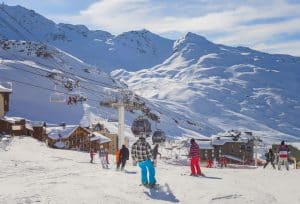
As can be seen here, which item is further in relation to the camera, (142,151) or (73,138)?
(73,138)

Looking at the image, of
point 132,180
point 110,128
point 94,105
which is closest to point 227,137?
point 110,128

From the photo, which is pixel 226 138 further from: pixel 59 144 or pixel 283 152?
pixel 283 152

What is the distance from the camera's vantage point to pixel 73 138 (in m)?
67.6

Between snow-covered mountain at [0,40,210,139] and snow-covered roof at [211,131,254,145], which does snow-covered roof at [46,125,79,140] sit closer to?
snow-covered mountain at [0,40,210,139]

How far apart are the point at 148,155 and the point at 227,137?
70119 millimetres

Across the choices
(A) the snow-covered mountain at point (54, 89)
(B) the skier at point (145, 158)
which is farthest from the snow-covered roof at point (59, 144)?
→ (B) the skier at point (145, 158)

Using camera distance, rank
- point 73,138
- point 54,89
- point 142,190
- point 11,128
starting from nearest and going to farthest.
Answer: point 142,190 < point 11,128 < point 73,138 < point 54,89

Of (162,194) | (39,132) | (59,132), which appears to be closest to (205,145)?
(59,132)

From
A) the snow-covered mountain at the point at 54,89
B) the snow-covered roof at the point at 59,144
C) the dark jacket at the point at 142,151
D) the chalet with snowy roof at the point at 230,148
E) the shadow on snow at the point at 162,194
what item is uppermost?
the snow-covered mountain at the point at 54,89

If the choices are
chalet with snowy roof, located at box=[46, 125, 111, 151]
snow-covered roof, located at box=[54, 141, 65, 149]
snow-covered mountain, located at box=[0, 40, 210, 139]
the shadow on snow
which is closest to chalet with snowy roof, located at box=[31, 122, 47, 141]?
chalet with snowy roof, located at box=[46, 125, 111, 151]

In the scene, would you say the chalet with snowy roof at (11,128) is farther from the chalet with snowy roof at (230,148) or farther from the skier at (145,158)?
the skier at (145,158)

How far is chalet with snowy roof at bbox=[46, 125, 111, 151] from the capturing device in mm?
63562

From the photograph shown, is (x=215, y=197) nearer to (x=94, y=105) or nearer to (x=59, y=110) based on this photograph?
(x=59, y=110)

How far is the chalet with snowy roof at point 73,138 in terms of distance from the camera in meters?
63.6
